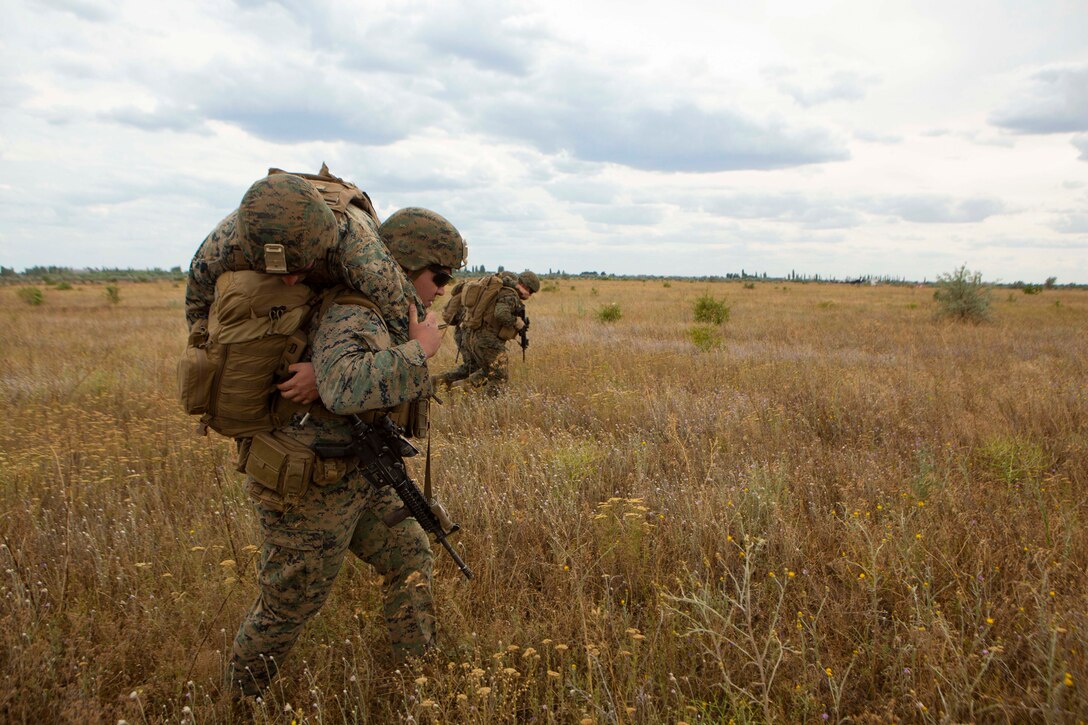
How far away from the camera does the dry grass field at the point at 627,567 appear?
2275 millimetres

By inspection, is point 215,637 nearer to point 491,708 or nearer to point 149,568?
point 149,568

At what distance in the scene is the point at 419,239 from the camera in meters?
2.44

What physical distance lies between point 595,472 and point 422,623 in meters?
2.11

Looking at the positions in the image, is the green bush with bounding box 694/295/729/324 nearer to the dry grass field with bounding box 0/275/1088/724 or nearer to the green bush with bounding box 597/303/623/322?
the green bush with bounding box 597/303/623/322

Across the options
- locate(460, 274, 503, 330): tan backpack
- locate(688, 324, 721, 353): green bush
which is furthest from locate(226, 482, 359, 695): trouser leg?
locate(688, 324, 721, 353): green bush

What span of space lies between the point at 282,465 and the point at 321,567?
449 mm

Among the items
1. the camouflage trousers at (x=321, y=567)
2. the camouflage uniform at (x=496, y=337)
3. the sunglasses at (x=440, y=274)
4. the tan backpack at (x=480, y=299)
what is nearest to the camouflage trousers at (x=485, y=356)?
the camouflage uniform at (x=496, y=337)

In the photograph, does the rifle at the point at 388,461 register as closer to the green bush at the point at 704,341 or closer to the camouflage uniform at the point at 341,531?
the camouflage uniform at the point at 341,531

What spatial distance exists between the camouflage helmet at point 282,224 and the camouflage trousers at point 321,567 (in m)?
0.87

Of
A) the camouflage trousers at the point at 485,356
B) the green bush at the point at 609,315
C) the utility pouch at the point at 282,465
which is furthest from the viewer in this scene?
the green bush at the point at 609,315

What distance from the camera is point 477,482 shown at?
4.12 m

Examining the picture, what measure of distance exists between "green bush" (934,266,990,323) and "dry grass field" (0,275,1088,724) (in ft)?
36.8

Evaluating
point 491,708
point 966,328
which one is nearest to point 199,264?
point 491,708

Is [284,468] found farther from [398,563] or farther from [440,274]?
[440,274]
